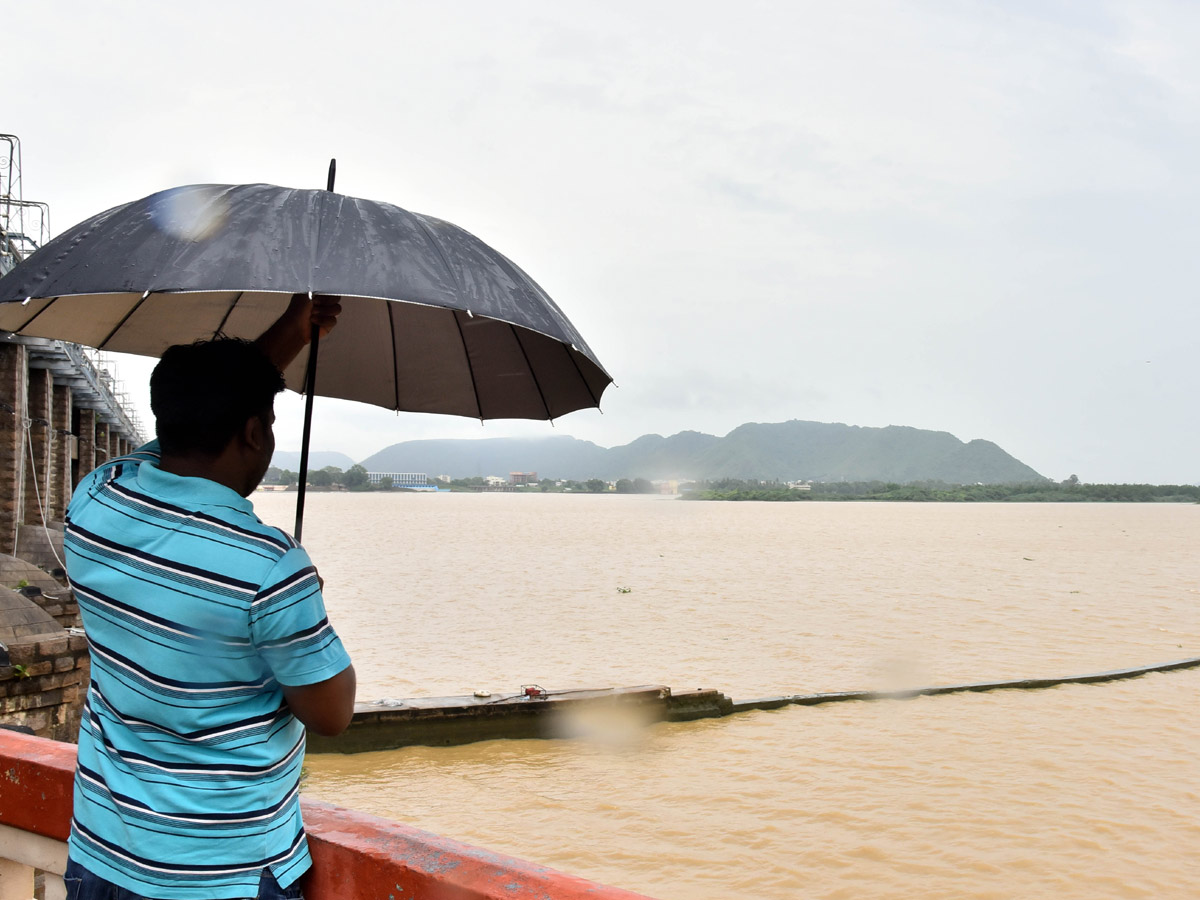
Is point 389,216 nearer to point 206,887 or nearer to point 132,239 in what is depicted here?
point 132,239

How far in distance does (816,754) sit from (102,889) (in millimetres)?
10167

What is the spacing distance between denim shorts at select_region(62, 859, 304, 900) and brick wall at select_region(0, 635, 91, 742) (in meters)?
6.75

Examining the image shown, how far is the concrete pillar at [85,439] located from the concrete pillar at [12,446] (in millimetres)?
14814

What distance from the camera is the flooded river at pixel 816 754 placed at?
8.15 metres

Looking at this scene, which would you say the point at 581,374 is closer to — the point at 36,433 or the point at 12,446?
the point at 12,446

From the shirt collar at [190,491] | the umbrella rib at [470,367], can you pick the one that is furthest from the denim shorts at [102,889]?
the umbrella rib at [470,367]

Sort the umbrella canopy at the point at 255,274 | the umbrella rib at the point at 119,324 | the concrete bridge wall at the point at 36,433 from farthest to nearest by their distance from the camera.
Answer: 1. the concrete bridge wall at the point at 36,433
2. the umbrella rib at the point at 119,324
3. the umbrella canopy at the point at 255,274

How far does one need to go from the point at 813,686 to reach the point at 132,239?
14.3m

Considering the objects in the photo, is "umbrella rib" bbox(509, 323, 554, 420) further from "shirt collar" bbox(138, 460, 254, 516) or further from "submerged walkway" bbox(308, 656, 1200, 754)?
"submerged walkway" bbox(308, 656, 1200, 754)

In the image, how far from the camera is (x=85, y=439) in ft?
92.1

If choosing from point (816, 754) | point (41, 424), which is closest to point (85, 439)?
point (41, 424)

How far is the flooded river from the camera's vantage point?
321 inches

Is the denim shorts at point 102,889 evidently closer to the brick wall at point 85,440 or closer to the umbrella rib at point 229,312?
the umbrella rib at point 229,312

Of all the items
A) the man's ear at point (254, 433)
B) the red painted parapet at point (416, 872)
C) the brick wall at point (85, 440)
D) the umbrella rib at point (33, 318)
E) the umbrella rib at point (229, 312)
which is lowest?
the red painted parapet at point (416, 872)
